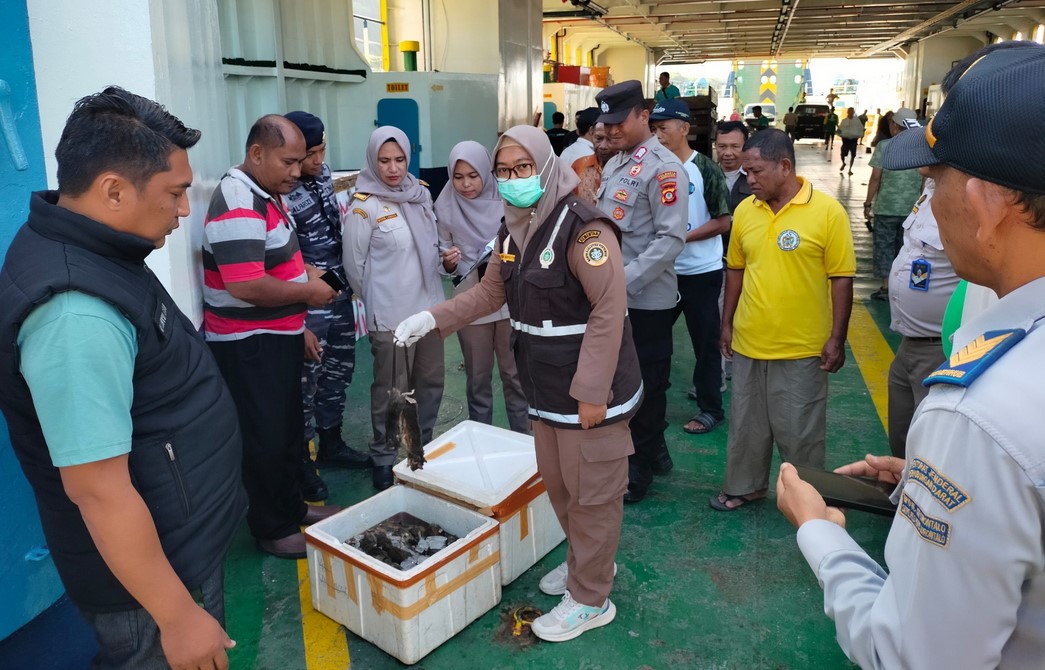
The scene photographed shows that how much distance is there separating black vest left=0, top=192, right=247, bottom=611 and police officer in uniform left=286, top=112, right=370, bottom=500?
193 cm

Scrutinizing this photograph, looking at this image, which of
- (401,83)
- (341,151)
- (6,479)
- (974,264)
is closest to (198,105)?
(6,479)

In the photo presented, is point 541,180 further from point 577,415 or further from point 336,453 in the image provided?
point 336,453

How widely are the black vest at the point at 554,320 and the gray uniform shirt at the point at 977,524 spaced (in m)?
1.66

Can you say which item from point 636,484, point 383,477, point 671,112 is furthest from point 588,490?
point 671,112

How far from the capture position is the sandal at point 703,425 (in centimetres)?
478

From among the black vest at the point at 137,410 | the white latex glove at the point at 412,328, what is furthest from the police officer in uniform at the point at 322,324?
the black vest at the point at 137,410

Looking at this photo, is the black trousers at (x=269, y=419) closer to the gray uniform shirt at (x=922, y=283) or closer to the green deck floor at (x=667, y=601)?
the green deck floor at (x=667, y=601)

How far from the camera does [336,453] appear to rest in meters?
4.43

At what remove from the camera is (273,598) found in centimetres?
318

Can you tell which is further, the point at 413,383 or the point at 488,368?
the point at 488,368

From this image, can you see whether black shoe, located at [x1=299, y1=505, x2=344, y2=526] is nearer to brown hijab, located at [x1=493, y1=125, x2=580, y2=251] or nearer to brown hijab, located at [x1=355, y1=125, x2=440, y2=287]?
brown hijab, located at [x1=355, y1=125, x2=440, y2=287]

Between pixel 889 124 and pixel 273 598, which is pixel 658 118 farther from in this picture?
pixel 889 124

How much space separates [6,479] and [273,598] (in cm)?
109

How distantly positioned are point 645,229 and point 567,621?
189 centimetres
